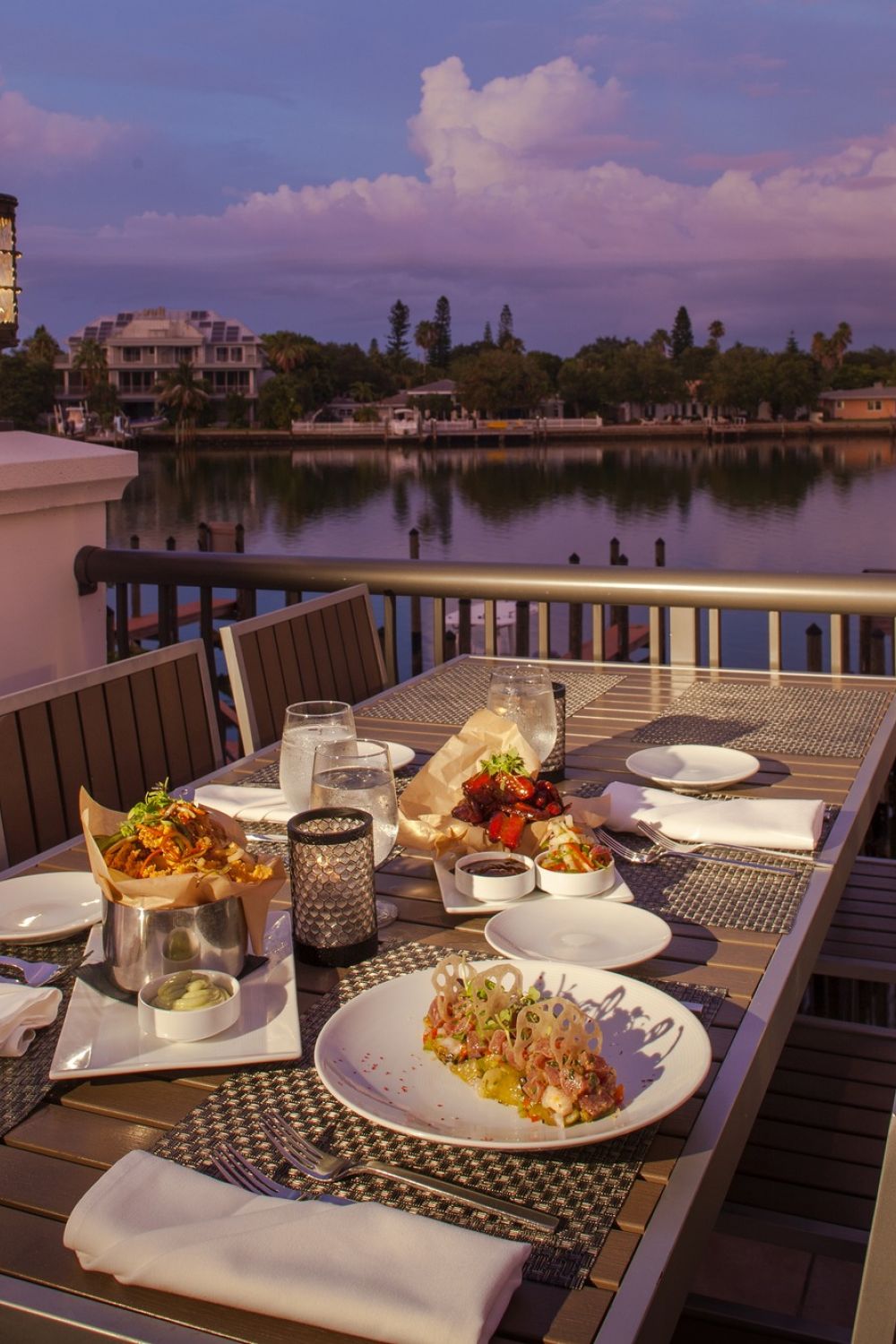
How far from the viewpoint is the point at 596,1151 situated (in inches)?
38.1

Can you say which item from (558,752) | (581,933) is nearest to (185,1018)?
(581,933)

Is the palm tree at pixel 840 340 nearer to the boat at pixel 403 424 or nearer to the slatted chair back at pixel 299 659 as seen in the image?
the boat at pixel 403 424

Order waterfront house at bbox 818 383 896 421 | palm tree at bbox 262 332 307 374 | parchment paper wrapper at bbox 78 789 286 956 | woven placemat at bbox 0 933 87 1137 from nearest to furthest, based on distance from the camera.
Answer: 1. woven placemat at bbox 0 933 87 1137
2. parchment paper wrapper at bbox 78 789 286 956
3. waterfront house at bbox 818 383 896 421
4. palm tree at bbox 262 332 307 374

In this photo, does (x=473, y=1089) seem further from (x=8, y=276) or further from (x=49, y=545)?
(x=8, y=276)

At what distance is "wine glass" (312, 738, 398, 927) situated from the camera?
1.45 m

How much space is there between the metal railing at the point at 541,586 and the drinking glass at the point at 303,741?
1661 millimetres

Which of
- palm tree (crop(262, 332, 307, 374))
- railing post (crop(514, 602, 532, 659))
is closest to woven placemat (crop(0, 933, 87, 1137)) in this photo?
railing post (crop(514, 602, 532, 659))

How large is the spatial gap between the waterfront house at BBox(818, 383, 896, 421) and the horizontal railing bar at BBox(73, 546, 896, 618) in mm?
15470

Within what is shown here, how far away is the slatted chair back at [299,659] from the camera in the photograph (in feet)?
8.87

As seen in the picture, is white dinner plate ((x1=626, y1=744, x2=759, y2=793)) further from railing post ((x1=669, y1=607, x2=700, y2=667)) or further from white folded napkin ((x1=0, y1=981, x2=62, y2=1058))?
railing post ((x1=669, y1=607, x2=700, y2=667))

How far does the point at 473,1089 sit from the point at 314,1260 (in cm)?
26

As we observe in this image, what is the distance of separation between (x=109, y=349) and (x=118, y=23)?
8.20 metres

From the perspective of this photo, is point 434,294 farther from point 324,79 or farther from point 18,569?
point 18,569

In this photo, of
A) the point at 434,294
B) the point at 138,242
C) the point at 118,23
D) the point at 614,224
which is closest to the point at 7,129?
the point at 118,23
